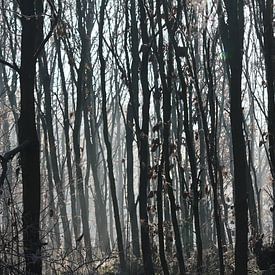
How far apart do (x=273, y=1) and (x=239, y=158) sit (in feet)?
9.07

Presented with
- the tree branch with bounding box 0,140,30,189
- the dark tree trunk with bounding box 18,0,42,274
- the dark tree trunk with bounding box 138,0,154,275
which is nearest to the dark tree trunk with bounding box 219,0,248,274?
the dark tree trunk with bounding box 138,0,154,275

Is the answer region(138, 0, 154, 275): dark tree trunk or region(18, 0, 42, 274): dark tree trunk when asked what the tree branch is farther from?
region(138, 0, 154, 275): dark tree trunk

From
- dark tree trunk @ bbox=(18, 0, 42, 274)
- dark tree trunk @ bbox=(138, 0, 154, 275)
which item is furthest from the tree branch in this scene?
dark tree trunk @ bbox=(138, 0, 154, 275)

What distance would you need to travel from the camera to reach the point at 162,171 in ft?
21.9

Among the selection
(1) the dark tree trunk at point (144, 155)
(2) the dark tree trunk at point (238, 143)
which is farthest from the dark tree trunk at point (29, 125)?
(2) the dark tree trunk at point (238, 143)

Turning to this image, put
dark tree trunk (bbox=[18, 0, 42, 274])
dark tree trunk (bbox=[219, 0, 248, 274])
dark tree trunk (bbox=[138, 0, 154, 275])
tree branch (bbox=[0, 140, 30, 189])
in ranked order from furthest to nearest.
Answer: dark tree trunk (bbox=[138, 0, 154, 275]) → dark tree trunk (bbox=[219, 0, 248, 274]) → dark tree trunk (bbox=[18, 0, 42, 274]) → tree branch (bbox=[0, 140, 30, 189])

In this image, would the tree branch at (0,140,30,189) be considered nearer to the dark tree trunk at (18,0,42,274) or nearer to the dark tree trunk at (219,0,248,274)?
the dark tree trunk at (18,0,42,274)

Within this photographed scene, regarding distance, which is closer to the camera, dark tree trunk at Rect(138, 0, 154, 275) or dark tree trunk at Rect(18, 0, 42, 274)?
dark tree trunk at Rect(18, 0, 42, 274)

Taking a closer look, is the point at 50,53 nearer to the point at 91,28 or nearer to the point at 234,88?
the point at 91,28

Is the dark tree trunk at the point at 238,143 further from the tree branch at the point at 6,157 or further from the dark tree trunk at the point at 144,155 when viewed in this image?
the tree branch at the point at 6,157

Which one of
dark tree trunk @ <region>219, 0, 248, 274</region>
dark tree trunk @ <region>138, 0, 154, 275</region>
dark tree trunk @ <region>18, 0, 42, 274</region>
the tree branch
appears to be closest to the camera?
the tree branch

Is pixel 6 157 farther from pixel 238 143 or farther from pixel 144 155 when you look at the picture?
pixel 144 155

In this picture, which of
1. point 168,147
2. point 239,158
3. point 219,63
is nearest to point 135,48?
point 168,147

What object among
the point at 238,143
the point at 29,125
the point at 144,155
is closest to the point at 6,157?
the point at 29,125
